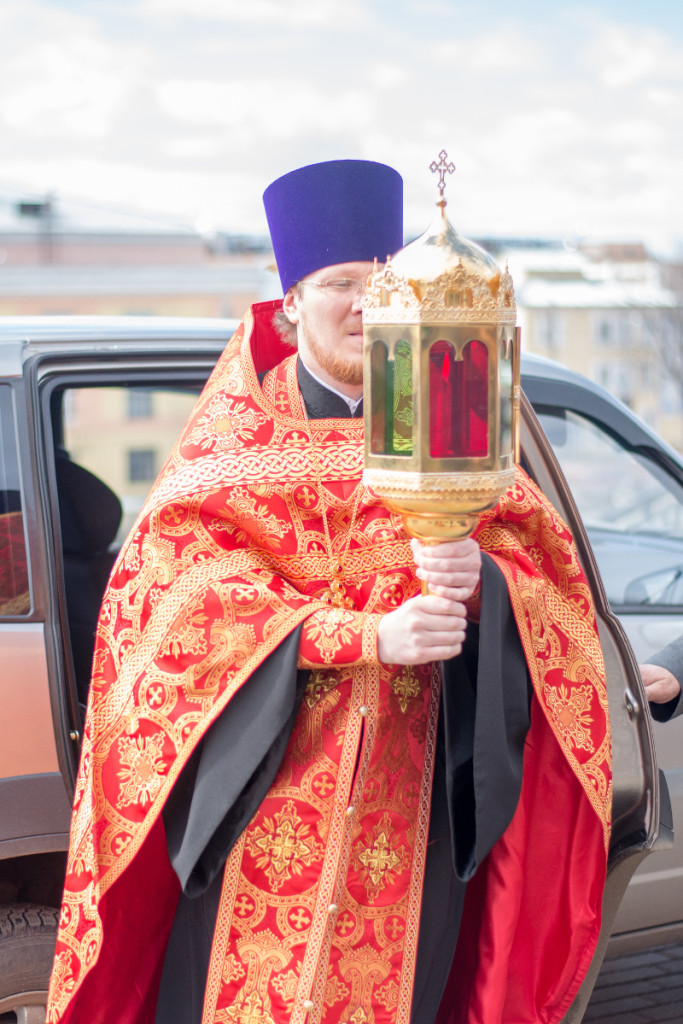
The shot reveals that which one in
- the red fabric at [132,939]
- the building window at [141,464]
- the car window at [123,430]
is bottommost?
the building window at [141,464]

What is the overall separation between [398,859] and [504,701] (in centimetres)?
41

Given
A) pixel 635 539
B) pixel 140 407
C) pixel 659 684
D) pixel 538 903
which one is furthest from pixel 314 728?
pixel 140 407

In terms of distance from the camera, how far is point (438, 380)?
1.64 m

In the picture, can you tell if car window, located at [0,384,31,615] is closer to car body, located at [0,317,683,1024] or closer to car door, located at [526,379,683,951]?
car body, located at [0,317,683,1024]

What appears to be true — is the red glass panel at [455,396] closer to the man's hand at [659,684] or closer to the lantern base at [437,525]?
the lantern base at [437,525]

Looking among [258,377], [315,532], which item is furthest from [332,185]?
[315,532]

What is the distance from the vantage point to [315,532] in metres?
2.08

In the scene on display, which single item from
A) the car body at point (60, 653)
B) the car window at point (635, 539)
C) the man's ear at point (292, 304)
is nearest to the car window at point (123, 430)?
the car window at point (635, 539)

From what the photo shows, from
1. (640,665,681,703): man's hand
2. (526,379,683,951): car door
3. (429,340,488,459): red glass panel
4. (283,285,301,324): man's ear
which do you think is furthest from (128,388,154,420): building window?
(429,340,488,459): red glass panel

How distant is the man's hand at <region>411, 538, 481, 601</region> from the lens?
176cm

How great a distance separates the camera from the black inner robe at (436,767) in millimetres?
1959

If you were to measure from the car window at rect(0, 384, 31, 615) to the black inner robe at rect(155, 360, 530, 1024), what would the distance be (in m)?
0.61

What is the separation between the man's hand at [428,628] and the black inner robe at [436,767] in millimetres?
215

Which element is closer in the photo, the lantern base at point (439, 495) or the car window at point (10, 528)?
the lantern base at point (439, 495)
